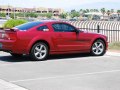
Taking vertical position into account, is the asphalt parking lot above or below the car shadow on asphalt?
below

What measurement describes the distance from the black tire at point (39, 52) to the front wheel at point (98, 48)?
227 cm

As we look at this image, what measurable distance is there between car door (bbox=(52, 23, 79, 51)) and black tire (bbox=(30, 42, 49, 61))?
0.60m

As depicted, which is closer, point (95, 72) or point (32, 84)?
point (32, 84)

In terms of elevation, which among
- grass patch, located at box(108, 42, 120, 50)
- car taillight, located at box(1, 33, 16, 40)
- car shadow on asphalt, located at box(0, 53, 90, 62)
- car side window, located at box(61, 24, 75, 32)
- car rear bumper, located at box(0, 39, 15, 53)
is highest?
→ car side window, located at box(61, 24, 75, 32)

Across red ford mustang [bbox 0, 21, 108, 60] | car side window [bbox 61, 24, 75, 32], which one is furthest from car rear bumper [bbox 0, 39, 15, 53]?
car side window [bbox 61, 24, 75, 32]

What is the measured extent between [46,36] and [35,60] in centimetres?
99

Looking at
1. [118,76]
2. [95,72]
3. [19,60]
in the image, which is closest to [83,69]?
[95,72]

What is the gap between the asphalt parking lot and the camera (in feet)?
29.7

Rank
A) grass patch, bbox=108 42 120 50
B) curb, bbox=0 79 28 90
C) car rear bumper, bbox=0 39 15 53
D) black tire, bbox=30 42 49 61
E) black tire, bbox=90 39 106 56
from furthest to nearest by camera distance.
→ grass patch, bbox=108 42 120 50 → black tire, bbox=90 39 106 56 → black tire, bbox=30 42 49 61 → car rear bumper, bbox=0 39 15 53 → curb, bbox=0 79 28 90

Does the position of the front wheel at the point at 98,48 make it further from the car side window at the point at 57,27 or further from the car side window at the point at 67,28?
the car side window at the point at 57,27

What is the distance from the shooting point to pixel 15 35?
13367 mm

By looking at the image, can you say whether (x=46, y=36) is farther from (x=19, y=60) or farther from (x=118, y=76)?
(x=118, y=76)

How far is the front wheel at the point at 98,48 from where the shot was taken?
15242 mm

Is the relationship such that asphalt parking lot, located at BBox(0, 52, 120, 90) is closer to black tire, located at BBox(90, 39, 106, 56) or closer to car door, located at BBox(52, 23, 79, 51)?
black tire, located at BBox(90, 39, 106, 56)
